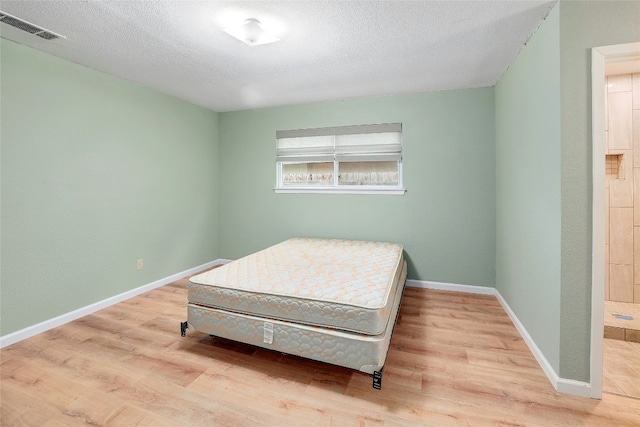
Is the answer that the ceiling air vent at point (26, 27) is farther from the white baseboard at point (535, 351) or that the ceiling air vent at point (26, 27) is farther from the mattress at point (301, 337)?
the white baseboard at point (535, 351)

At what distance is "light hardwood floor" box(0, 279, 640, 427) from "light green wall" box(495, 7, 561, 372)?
1.04ft

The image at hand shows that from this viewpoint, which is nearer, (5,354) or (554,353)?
(554,353)

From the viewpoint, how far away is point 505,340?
7.64 feet

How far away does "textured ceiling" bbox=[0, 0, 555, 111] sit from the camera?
1877 millimetres

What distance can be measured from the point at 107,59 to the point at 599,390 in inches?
174

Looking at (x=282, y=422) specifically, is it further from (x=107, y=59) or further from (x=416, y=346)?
(x=107, y=59)

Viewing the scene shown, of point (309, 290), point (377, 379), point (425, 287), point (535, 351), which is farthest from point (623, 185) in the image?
point (309, 290)

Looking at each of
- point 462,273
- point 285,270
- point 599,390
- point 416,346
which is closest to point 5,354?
point 285,270

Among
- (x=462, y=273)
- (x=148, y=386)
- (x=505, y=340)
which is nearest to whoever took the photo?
(x=148, y=386)

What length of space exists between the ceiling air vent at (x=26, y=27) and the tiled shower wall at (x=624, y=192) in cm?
497

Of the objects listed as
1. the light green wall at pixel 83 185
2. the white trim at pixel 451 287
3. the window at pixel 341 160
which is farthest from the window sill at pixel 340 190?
the light green wall at pixel 83 185

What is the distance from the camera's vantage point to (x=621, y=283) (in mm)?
2832

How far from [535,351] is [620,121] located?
2508mm

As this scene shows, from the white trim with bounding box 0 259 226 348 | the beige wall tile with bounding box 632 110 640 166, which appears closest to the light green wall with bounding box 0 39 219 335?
the white trim with bounding box 0 259 226 348
